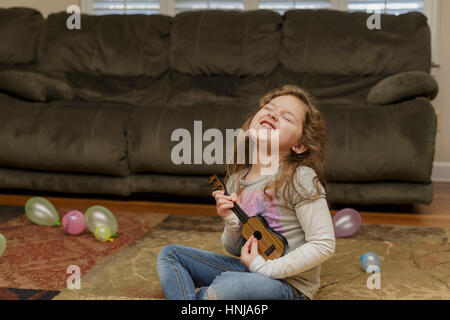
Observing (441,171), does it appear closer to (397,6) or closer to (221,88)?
(397,6)

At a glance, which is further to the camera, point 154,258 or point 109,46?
point 109,46

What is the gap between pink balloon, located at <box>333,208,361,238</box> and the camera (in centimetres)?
198

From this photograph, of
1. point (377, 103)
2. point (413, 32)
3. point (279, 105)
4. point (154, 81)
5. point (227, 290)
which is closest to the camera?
point (227, 290)

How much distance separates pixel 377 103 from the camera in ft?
8.63

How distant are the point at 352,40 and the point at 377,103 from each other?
54 centimetres

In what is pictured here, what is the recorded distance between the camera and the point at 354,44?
2977 millimetres

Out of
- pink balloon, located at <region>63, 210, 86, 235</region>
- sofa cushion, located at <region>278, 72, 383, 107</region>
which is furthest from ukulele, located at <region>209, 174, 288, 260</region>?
sofa cushion, located at <region>278, 72, 383, 107</region>

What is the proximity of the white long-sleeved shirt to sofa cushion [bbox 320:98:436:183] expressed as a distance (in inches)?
44.8

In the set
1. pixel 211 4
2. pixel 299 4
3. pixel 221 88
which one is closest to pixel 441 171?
pixel 299 4

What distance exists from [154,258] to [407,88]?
1531 millimetres

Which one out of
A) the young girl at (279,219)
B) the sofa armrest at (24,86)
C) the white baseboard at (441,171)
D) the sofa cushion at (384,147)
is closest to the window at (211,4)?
the sofa armrest at (24,86)

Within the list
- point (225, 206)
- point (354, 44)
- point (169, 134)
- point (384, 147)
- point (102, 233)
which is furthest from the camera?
point (354, 44)
